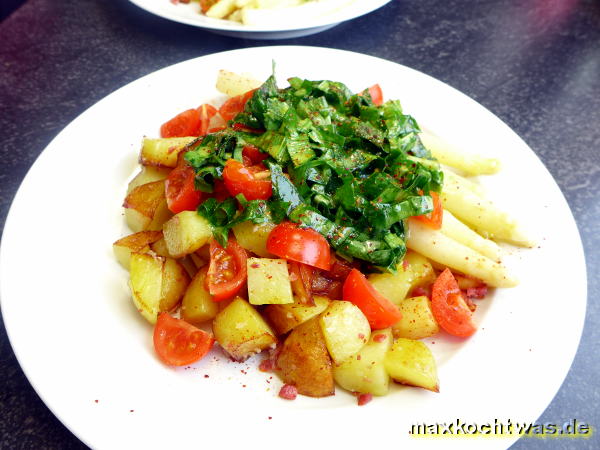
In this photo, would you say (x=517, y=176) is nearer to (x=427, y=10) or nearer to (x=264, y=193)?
(x=264, y=193)

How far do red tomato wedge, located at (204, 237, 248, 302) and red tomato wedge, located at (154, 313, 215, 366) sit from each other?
0.66 ft

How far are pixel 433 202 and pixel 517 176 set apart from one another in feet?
2.42

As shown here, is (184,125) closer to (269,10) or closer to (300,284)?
(269,10)

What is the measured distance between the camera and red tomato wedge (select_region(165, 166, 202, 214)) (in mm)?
2697

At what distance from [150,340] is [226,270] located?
504 millimetres

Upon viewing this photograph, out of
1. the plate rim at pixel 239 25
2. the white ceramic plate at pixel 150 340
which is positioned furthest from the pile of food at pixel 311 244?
the plate rim at pixel 239 25

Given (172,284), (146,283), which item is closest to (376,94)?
(172,284)

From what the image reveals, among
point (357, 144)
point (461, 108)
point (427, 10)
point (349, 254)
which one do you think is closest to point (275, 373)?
point (349, 254)

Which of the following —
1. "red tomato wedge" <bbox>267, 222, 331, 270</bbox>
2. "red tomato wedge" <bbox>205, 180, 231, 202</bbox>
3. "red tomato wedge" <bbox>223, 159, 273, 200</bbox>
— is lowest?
"red tomato wedge" <bbox>205, 180, 231, 202</bbox>

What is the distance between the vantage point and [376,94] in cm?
340

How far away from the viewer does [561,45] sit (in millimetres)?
4926

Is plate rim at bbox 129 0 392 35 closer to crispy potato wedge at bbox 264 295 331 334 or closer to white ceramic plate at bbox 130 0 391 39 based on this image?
white ceramic plate at bbox 130 0 391 39

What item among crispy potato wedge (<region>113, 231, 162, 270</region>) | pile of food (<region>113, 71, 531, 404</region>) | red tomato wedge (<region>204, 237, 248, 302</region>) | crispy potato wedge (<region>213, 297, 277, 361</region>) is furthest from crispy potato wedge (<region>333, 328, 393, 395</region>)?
crispy potato wedge (<region>113, 231, 162, 270</region>)

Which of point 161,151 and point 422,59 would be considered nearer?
point 161,151
